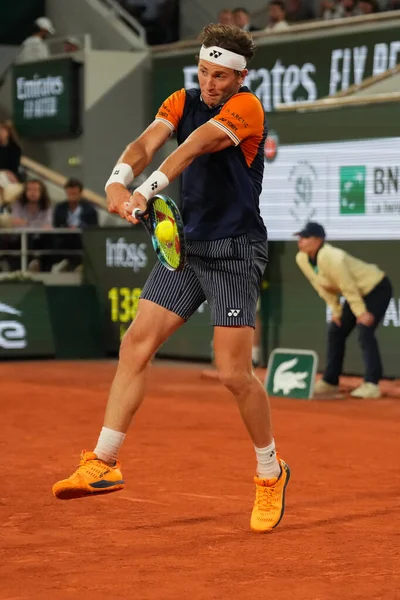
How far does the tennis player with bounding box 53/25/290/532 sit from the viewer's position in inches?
232

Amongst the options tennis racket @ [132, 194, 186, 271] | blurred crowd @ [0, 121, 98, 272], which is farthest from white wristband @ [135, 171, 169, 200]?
blurred crowd @ [0, 121, 98, 272]

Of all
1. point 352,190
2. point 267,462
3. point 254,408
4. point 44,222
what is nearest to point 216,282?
point 254,408

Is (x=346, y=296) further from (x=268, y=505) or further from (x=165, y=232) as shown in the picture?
(x=165, y=232)

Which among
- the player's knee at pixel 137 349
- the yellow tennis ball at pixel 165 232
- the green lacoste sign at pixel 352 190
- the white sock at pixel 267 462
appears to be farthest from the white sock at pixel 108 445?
the green lacoste sign at pixel 352 190

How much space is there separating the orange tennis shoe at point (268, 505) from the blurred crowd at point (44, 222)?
1149 centimetres

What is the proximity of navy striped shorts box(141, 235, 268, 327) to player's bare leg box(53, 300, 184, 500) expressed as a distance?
0.08 metres

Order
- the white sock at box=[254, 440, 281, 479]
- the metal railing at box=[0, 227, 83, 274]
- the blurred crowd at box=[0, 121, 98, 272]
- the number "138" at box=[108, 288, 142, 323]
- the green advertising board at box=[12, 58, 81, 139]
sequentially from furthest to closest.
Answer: the green advertising board at box=[12, 58, 81, 139]
the blurred crowd at box=[0, 121, 98, 272]
the metal railing at box=[0, 227, 83, 274]
the number "138" at box=[108, 288, 142, 323]
the white sock at box=[254, 440, 281, 479]

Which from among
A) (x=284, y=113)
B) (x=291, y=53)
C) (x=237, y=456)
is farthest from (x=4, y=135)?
(x=237, y=456)

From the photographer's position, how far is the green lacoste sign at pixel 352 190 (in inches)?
536

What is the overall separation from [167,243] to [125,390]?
0.76m

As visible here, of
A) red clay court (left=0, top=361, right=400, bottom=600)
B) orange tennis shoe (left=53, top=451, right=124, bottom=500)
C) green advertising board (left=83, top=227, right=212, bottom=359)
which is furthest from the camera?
green advertising board (left=83, top=227, right=212, bottom=359)

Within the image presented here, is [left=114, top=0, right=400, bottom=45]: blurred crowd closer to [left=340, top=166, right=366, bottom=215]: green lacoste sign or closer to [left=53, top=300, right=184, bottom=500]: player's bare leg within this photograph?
[left=340, top=166, right=366, bottom=215]: green lacoste sign

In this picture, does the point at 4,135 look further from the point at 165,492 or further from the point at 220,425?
the point at 165,492

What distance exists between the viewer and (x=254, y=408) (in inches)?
235
